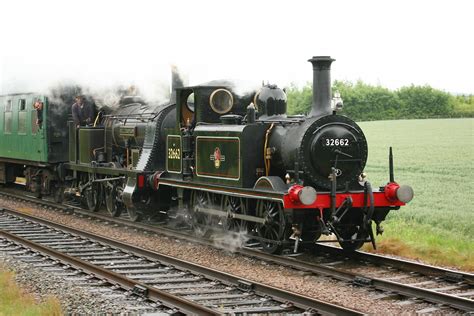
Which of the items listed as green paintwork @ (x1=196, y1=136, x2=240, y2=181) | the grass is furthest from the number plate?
the grass

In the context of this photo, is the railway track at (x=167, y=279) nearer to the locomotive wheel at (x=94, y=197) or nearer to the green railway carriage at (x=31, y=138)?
the locomotive wheel at (x=94, y=197)

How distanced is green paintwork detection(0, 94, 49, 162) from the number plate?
32.8 ft

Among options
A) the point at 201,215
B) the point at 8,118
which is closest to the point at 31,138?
the point at 8,118

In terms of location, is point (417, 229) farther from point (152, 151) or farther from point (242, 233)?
point (152, 151)

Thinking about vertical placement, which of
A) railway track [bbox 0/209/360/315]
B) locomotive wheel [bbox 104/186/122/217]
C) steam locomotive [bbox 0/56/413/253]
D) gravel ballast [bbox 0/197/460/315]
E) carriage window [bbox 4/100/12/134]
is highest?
carriage window [bbox 4/100/12/134]

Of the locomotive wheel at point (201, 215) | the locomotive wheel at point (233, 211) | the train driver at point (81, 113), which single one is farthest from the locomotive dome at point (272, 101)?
the train driver at point (81, 113)

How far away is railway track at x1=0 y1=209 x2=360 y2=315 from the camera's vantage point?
7762mm

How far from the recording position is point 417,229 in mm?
13492

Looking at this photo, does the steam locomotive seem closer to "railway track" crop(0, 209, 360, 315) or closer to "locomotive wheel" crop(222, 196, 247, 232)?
"locomotive wheel" crop(222, 196, 247, 232)

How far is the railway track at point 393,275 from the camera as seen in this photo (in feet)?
26.8

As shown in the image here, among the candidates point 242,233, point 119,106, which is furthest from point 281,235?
point 119,106

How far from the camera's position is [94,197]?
17.2m

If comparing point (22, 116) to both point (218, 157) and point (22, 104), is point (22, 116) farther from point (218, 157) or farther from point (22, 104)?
point (218, 157)

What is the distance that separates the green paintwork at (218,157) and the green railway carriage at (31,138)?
23.7 ft
